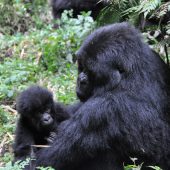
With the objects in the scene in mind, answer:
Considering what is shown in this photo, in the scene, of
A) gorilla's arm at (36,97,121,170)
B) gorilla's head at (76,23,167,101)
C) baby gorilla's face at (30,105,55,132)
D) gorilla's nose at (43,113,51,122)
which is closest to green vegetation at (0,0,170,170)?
gorilla's head at (76,23,167,101)

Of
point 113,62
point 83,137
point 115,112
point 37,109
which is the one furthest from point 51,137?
point 113,62

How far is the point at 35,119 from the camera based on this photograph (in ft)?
16.6

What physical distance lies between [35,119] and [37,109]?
0.34 feet

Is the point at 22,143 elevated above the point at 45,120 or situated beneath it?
situated beneath

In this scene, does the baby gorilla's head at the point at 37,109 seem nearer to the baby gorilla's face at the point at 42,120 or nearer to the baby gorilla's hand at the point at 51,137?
the baby gorilla's face at the point at 42,120

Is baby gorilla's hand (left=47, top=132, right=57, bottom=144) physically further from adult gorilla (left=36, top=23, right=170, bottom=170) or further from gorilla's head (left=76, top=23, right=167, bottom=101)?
gorilla's head (left=76, top=23, right=167, bottom=101)

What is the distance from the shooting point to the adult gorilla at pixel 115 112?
440cm

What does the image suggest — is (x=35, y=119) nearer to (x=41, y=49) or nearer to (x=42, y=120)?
(x=42, y=120)

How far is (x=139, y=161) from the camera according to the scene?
4.58 m

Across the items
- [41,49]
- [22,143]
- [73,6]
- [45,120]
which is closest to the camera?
[22,143]

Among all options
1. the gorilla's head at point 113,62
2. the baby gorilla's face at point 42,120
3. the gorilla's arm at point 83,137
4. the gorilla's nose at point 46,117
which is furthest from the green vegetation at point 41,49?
the gorilla's arm at point 83,137

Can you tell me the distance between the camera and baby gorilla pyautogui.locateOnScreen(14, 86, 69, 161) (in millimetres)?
4965

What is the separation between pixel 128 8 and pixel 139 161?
182 centimetres

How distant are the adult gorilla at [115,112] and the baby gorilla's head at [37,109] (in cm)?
43
